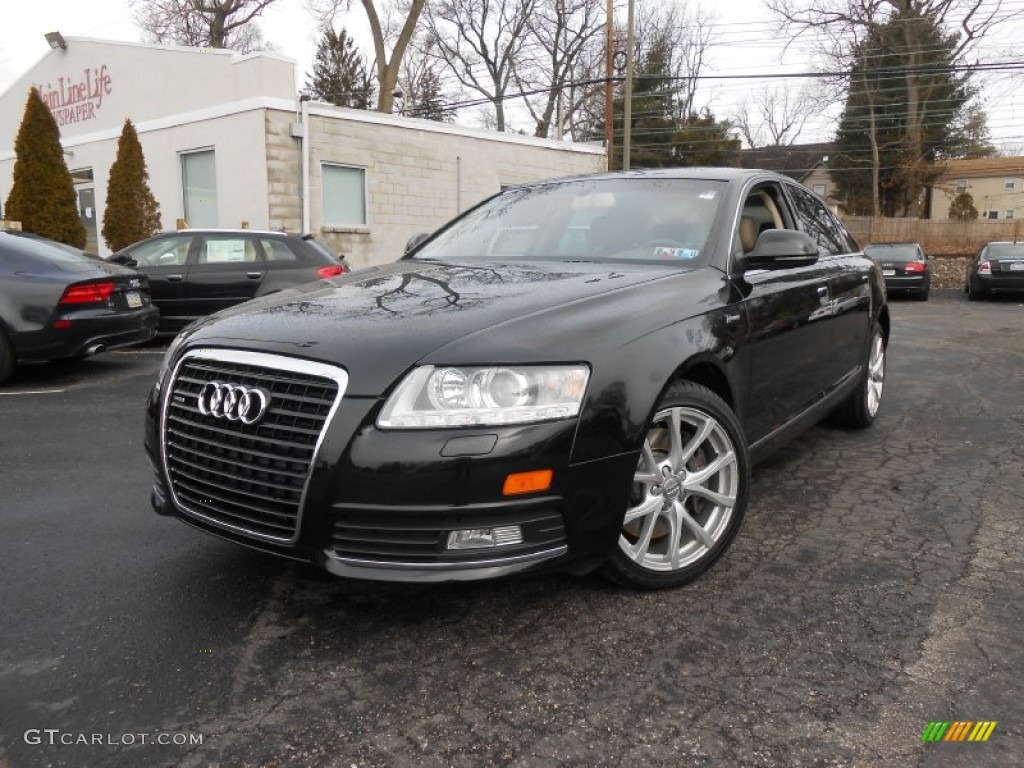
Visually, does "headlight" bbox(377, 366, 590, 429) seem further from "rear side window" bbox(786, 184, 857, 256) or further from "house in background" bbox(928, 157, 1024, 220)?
"house in background" bbox(928, 157, 1024, 220)

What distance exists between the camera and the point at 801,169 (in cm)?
5647

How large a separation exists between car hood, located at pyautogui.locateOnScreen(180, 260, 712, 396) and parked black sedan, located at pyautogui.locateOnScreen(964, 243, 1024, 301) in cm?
1736

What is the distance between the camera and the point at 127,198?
15.4m

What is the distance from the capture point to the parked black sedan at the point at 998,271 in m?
17.1

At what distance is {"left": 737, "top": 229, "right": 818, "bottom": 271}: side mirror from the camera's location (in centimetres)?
327

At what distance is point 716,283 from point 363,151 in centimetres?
1429

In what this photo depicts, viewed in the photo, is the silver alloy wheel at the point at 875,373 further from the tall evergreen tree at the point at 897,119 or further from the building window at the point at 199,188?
the tall evergreen tree at the point at 897,119

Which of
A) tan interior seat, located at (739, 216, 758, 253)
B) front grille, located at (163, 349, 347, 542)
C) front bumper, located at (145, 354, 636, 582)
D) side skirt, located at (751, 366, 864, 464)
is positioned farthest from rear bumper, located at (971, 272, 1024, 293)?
front grille, located at (163, 349, 347, 542)

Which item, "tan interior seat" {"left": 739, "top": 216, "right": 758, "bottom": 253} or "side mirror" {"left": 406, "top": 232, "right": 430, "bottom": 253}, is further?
"side mirror" {"left": 406, "top": 232, "right": 430, "bottom": 253}

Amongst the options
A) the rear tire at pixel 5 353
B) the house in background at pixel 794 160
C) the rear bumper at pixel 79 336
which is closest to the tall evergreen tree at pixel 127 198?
the rear bumper at pixel 79 336

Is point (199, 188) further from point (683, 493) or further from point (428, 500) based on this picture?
point (428, 500)

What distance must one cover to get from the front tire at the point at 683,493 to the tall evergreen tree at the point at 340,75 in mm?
47900

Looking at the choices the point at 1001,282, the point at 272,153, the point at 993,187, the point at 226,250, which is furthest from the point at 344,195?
the point at 993,187

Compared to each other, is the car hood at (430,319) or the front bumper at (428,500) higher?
the car hood at (430,319)
